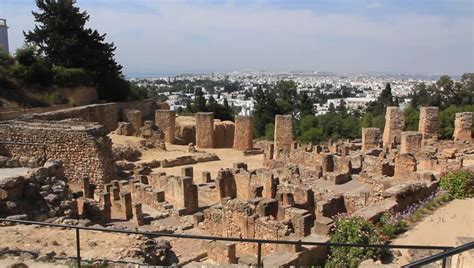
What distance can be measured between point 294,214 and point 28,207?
23.3ft

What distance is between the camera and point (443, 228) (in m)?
10.6

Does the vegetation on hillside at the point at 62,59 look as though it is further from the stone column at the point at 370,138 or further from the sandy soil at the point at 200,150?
the stone column at the point at 370,138

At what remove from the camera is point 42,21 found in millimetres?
33906

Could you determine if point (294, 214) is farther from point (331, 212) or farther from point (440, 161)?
point (440, 161)


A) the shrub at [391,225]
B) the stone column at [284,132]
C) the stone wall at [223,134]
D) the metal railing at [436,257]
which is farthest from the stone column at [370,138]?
the metal railing at [436,257]

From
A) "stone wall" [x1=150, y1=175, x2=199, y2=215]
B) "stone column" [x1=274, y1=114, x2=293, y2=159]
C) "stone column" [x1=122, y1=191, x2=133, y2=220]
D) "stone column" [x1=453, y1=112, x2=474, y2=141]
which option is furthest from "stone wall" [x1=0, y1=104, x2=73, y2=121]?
"stone column" [x1=453, y1=112, x2=474, y2=141]

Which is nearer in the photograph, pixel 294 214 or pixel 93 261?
pixel 93 261

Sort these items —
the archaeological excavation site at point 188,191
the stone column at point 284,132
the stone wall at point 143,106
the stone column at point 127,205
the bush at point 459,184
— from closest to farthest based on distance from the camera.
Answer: the archaeological excavation site at point 188,191 < the bush at point 459,184 < the stone column at point 127,205 < the stone column at point 284,132 < the stone wall at point 143,106

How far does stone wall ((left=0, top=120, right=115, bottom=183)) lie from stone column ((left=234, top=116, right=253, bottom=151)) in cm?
1344

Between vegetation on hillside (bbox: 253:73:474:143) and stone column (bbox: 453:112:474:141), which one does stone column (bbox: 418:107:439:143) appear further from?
vegetation on hillside (bbox: 253:73:474:143)

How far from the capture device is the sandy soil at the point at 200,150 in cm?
2375

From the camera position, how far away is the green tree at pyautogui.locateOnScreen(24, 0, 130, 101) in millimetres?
Result: 33500

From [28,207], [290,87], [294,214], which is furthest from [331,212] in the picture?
[290,87]

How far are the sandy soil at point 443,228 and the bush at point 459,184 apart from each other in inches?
31.7
